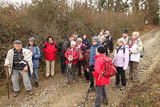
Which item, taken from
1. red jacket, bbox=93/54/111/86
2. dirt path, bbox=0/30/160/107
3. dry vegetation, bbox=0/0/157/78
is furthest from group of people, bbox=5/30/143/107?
dry vegetation, bbox=0/0/157/78

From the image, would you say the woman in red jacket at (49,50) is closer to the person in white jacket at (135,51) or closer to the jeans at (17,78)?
the jeans at (17,78)

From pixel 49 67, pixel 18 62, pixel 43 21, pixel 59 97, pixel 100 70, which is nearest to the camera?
pixel 100 70

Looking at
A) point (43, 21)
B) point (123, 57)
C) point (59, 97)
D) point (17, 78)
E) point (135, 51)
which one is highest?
A: point (43, 21)

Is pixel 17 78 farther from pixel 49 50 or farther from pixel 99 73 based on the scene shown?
pixel 99 73

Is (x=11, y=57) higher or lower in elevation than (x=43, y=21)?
lower

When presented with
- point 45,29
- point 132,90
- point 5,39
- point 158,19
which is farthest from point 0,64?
point 158,19

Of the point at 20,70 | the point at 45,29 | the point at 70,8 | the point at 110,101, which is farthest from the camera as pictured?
the point at 70,8

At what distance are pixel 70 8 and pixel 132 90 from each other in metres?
6.87

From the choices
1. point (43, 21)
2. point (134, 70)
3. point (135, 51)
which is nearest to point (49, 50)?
point (43, 21)

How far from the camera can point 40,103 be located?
4035mm

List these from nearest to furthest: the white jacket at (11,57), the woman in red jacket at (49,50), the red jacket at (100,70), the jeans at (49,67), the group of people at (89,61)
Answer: the red jacket at (100,70) < the group of people at (89,61) < the white jacket at (11,57) < the woman in red jacket at (49,50) < the jeans at (49,67)

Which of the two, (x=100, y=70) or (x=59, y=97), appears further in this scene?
(x=59, y=97)

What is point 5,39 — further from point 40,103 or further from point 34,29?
point 40,103

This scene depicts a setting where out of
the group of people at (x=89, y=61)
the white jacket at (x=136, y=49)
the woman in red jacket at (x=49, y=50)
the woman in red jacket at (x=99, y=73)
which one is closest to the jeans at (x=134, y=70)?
the group of people at (x=89, y=61)
